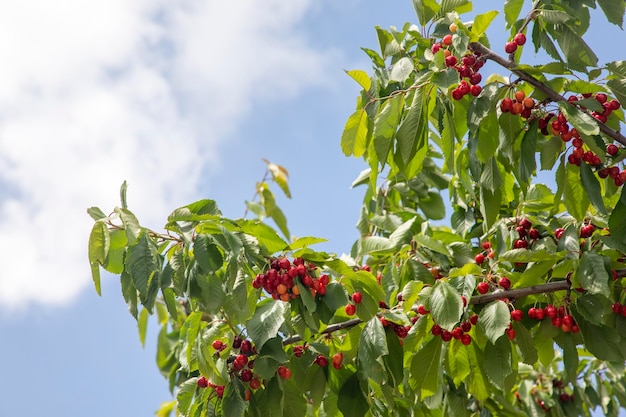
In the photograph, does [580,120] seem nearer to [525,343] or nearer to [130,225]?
[525,343]

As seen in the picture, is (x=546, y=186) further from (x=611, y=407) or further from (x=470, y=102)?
(x=611, y=407)

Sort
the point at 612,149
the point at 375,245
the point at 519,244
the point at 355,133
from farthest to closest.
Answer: the point at 375,245
the point at 519,244
the point at 355,133
the point at 612,149

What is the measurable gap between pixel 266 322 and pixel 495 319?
0.88 metres

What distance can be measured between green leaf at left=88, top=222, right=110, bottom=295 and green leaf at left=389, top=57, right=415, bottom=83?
1.33m

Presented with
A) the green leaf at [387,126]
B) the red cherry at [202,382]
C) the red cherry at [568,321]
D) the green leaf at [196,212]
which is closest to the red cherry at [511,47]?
the green leaf at [387,126]

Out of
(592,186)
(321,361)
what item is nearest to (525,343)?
(592,186)

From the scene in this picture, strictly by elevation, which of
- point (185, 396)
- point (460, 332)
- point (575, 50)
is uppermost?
point (575, 50)

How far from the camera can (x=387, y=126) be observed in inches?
122

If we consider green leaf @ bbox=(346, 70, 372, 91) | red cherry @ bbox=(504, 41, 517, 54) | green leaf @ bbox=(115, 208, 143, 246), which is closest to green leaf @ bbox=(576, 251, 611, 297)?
red cherry @ bbox=(504, 41, 517, 54)

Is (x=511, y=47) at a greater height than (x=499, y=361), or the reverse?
(x=511, y=47)

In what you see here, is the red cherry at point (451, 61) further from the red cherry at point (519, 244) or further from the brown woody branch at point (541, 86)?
the red cherry at point (519, 244)

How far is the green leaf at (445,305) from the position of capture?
2738mm

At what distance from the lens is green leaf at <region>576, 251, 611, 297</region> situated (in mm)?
2893

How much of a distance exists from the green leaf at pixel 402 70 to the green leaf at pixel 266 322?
1063mm
